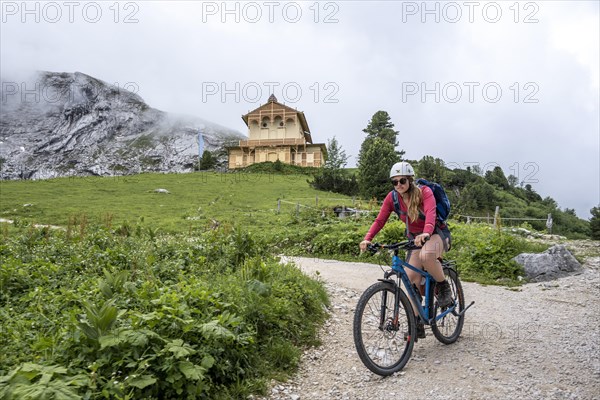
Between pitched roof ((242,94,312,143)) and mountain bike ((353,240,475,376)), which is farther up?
pitched roof ((242,94,312,143))

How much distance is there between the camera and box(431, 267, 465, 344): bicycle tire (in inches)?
207

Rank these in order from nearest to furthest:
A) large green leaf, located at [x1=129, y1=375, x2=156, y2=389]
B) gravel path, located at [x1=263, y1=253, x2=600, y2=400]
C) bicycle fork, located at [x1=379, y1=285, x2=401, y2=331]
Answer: large green leaf, located at [x1=129, y1=375, x2=156, y2=389] → gravel path, located at [x1=263, y1=253, x2=600, y2=400] → bicycle fork, located at [x1=379, y1=285, x2=401, y2=331]

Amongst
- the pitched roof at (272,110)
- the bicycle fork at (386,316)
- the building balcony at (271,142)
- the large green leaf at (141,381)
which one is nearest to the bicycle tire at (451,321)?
the bicycle fork at (386,316)

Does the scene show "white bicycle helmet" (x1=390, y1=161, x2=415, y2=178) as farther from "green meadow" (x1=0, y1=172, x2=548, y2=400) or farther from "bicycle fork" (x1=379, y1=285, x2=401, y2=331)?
"green meadow" (x1=0, y1=172, x2=548, y2=400)

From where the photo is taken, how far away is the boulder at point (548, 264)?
9969 millimetres

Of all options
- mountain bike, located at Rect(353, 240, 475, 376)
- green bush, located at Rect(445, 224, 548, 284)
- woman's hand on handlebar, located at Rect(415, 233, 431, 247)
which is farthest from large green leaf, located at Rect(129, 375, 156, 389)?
green bush, located at Rect(445, 224, 548, 284)

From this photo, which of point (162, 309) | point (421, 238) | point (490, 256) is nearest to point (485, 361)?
point (421, 238)

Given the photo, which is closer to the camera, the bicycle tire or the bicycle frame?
the bicycle frame

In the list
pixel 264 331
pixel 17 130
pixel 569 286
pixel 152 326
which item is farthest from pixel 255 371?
pixel 17 130

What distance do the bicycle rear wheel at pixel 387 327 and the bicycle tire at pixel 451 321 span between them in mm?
734

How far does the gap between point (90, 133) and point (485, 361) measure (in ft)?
569

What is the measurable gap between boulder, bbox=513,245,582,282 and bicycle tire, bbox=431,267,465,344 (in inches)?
220

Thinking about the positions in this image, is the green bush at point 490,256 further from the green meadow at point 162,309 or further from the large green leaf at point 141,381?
the large green leaf at point 141,381

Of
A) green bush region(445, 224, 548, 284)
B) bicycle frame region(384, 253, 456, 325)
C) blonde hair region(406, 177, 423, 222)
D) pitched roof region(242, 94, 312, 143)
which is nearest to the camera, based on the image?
bicycle frame region(384, 253, 456, 325)
